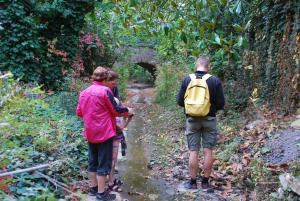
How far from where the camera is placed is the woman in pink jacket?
4930mm

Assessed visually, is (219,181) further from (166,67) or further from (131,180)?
(166,67)

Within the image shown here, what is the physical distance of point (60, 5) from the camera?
11.8 metres

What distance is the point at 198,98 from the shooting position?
17.9 feet

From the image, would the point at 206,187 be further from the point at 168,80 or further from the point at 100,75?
the point at 168,80

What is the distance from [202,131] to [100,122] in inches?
63.8

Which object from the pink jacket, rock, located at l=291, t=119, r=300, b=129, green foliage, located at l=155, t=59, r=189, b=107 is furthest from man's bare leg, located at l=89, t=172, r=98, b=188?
green foliage, located at l=155, t=59, r=189, b=107

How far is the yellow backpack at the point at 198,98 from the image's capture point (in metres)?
5.42

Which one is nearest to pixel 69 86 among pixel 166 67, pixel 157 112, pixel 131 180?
pixel 157 112

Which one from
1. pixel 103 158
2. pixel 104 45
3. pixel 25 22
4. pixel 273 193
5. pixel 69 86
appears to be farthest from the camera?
pixel 104 45

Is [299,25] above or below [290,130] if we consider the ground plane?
above

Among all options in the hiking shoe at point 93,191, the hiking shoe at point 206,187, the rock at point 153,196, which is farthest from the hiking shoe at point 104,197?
the hiking shoe at point 206,187

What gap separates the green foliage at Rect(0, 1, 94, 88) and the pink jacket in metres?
6.54

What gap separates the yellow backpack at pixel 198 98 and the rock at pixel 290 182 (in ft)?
4.65

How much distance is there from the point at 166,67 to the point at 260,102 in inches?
318
